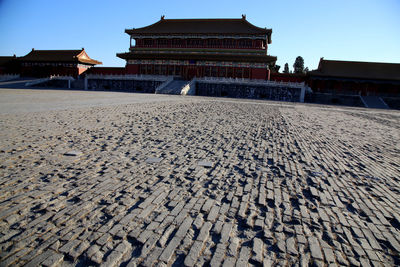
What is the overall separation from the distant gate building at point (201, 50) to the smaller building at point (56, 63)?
27.6 ft

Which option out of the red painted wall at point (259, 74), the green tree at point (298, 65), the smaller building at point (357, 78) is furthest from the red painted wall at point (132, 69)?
the green tree at point (298, 65)

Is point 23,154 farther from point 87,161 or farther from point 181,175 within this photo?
point 181,175

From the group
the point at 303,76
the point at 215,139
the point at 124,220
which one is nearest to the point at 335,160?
the point at 215,139

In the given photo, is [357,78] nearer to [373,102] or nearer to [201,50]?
[373,102]

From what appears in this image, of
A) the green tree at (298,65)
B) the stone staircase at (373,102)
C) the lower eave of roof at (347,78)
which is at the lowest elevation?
the stone staircase at (373,102)

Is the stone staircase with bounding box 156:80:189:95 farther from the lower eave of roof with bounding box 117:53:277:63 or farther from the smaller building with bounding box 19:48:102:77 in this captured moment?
the smaller building with bounding box 19:48:102:77

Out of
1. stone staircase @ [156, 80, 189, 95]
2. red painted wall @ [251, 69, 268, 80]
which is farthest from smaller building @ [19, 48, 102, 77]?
red painted wall @ [251, 69, 268, 80]

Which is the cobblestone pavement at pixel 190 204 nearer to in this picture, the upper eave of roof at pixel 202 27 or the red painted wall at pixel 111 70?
the upper eave of roof at pixel 202 27

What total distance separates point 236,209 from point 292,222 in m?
0.64

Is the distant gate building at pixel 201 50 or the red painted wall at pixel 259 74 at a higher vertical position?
the distant gate building at pixel 201 50

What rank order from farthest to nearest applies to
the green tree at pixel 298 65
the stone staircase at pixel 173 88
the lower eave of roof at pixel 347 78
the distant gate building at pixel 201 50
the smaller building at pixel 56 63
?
the green tree at pixel 298 65 < the smaller building at pixel 56 63 < the distant gate building at pixel 201 50 < the lower eave of roof at pixel 347 78 < the stone staircase at pixel 173 88

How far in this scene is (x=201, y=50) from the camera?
36.6m

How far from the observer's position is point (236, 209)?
116 inches

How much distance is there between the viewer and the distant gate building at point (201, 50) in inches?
1353
